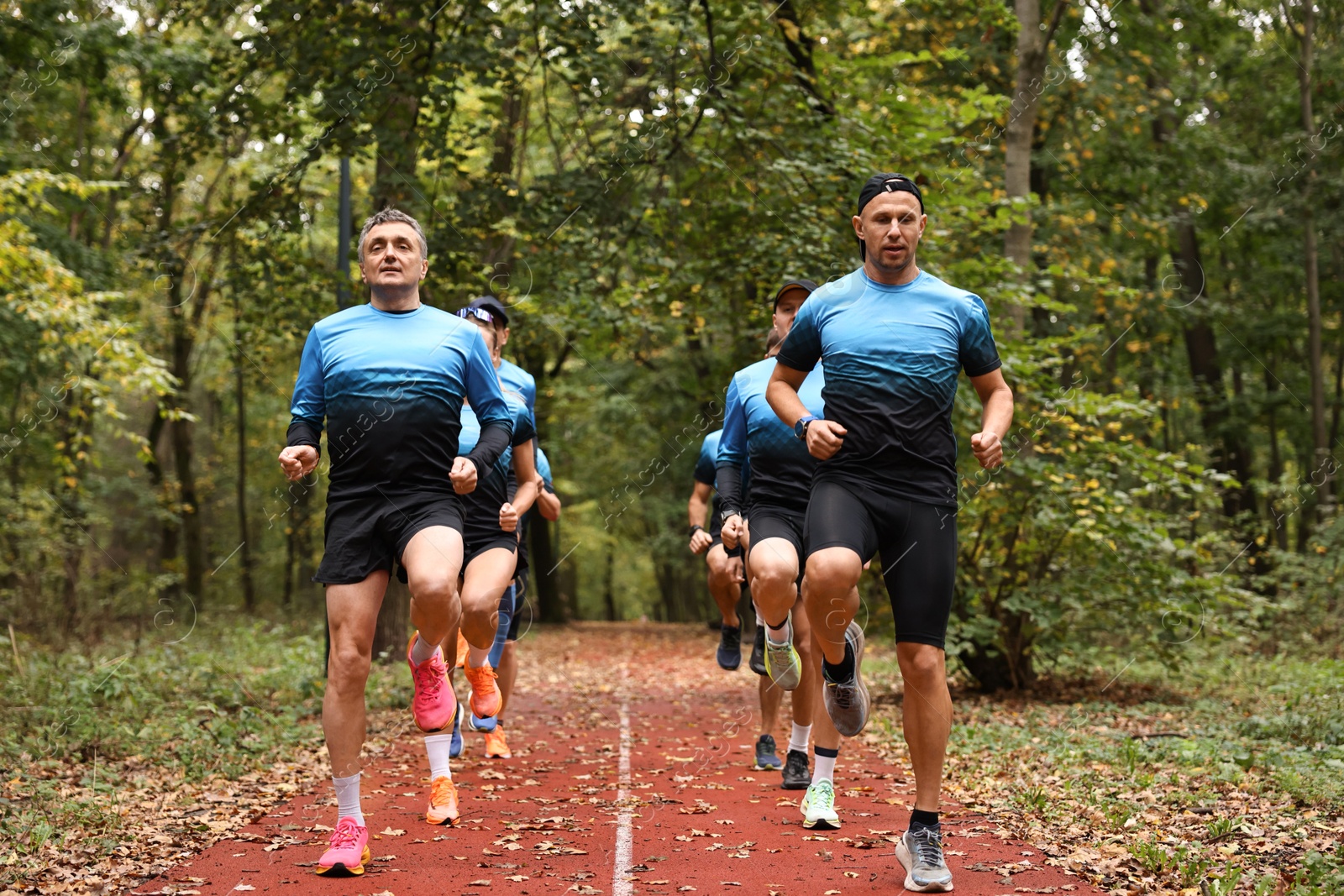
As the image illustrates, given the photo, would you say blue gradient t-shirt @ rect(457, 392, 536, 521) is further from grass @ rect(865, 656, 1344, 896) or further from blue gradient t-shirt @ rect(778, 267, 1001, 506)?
grass @ rect(865, 656, 1344, 896)

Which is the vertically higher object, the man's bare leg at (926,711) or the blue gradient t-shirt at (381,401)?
the blue gradient t-shirt at (381,401)

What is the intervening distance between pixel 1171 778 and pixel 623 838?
326 cm

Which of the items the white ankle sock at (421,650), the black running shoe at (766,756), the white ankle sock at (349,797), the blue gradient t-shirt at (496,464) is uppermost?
the blue gradient t-shirt at (496,464)

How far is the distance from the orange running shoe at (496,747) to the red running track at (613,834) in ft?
0.39

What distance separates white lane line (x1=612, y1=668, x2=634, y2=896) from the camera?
177 inches

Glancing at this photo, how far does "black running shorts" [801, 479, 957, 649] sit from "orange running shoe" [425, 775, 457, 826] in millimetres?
2261

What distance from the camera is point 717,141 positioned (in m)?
12.2

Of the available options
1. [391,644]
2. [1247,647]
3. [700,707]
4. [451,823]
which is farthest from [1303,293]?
[451,823]

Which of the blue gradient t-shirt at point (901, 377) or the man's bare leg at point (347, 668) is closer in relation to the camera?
the blue gradient t-shirt at point (901, 377)

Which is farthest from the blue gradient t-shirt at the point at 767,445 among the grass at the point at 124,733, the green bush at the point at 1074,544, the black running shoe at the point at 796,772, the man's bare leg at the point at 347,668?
the green bush at the point at 1074,544

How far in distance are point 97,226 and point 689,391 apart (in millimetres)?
12742

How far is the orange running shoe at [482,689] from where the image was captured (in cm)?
681

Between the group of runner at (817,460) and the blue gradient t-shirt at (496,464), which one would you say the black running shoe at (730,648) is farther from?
the group of runner at (817,460)

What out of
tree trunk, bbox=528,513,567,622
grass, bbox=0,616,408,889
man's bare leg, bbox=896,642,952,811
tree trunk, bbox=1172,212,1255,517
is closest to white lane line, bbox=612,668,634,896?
man's bare leg, bbox=896,642,952,811
